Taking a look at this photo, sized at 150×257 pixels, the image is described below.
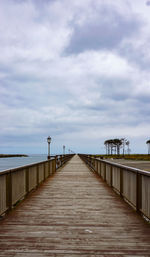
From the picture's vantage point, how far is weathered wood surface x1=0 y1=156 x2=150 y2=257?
13.1 ft

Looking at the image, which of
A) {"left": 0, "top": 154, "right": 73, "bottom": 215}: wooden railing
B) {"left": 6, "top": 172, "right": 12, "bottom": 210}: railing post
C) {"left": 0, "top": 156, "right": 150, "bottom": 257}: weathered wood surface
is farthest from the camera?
{"left": 6, "top": 172, "right": 12, "bottom": 210}: railing post

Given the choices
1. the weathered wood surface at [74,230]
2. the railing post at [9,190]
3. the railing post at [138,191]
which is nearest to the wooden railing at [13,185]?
the railing post at [9,190]

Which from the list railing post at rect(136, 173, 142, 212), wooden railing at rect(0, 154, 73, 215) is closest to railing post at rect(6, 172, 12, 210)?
wooden railing at rect(0, 154, 73, 215)

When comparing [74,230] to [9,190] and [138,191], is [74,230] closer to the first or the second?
[138,191]

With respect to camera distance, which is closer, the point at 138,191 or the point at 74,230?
the point at 74,230

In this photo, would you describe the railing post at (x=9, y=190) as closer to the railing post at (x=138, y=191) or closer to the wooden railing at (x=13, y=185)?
the wooden railing at (x=13, y=185)

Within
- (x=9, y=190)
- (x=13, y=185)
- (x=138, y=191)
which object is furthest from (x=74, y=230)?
(x=13, y=185)

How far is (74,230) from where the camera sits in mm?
4980

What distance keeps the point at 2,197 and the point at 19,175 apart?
1.70m

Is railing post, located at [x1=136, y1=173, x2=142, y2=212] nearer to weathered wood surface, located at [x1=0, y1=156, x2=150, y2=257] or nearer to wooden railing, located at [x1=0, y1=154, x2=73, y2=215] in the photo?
weathered wood surface, located at [x1=0, y1=156, x2=150, y2=257]

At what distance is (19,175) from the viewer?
24.4 feet

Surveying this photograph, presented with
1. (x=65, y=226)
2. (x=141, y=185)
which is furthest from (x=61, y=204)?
(x=141, y=185)

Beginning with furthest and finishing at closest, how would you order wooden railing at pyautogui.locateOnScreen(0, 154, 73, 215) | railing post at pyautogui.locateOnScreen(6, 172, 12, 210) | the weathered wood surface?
railing post at pyautogui.locateOnScreen(6, 172, 12, 210), wooden railing at pyautogui.locateOnScreen(0, 154, 73, 215), the weathered wood surface

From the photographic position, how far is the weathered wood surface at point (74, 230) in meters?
3.99
